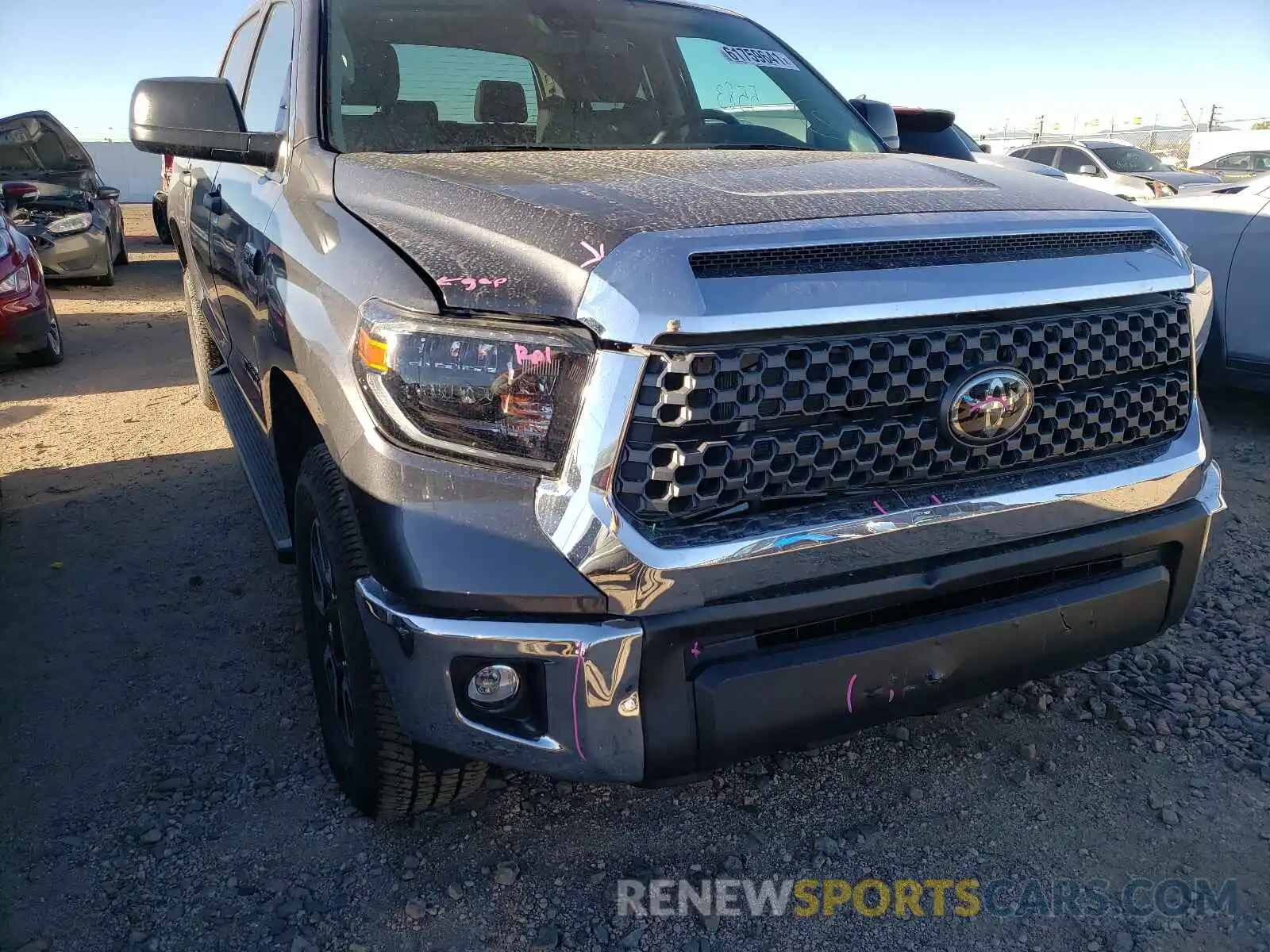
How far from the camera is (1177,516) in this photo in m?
2.21

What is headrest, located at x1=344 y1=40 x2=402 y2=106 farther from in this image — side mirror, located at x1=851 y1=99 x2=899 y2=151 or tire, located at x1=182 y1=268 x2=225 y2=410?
tire, located at x1=182 y1=268 x2=225 y2=410

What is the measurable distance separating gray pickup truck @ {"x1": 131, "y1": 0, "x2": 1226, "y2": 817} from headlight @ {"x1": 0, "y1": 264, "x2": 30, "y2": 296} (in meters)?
5.75

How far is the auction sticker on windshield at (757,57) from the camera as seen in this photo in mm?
3508

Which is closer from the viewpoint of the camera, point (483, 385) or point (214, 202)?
point (483, 385)

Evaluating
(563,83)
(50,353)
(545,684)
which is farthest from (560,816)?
(50,353)

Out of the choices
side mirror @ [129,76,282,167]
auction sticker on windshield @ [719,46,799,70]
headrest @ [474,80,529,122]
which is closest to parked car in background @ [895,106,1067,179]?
auction sticker on windshield @ [719,46,799,70]

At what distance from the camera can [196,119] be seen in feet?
9.48

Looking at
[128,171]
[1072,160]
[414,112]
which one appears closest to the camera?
[414,112]

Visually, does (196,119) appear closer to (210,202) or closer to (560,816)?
(210,202)

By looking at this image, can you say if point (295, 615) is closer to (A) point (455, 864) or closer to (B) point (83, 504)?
(A) point (455, 864)

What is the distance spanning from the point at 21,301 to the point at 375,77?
5623mm

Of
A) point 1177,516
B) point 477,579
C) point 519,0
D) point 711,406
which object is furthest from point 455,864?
point 519,0

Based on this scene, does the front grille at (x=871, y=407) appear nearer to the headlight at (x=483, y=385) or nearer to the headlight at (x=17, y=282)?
the headlight at (x=483, y=385)

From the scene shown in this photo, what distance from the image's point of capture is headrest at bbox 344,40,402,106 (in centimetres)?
277
